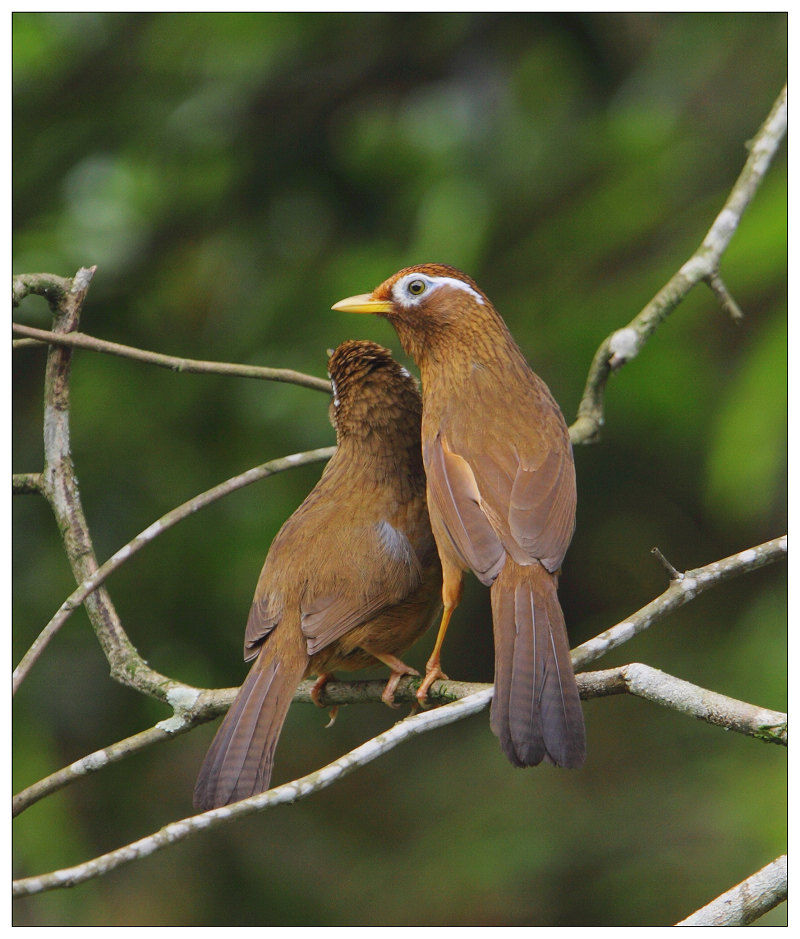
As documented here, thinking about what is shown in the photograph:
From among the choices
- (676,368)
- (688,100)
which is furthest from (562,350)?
(688,100)

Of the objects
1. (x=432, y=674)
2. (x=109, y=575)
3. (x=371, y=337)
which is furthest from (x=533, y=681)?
(x=371, y=337)

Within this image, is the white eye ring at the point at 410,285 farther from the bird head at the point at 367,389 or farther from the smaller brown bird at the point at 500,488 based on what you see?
the bird head at the point at 367,389

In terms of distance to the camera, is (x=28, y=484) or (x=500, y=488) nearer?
(x=500, y=488)

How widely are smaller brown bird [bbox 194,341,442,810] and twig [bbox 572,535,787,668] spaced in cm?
62

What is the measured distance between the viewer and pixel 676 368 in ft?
16.7

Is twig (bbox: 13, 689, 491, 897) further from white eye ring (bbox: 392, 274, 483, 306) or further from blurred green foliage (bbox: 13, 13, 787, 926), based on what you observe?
blurred green foliage (bbox: 13, 13, 787, 926)

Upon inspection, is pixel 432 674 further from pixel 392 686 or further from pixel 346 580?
pixel 346 580

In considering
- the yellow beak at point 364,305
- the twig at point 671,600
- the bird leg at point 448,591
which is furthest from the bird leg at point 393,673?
the yellow beak at point 364,305

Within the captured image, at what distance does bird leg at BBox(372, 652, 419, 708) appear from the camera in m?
3.31

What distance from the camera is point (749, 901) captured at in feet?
8.83

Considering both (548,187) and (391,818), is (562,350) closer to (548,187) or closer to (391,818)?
(548,187)

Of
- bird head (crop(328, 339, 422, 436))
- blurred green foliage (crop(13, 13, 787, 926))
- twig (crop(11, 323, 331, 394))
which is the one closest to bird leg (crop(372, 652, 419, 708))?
bird head (crop(328, 339, 422, 436))

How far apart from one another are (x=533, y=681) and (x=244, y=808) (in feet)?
2.72

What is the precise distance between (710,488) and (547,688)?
86.3 inches
